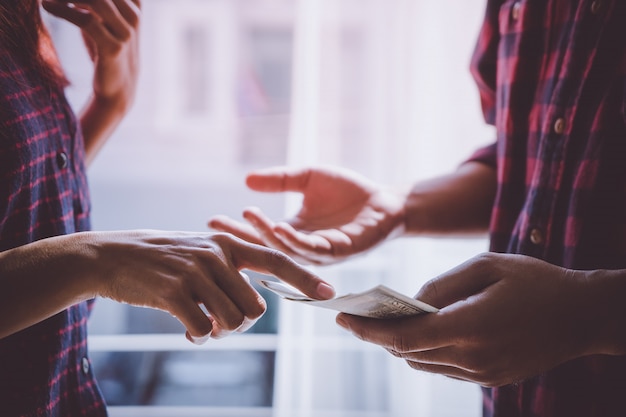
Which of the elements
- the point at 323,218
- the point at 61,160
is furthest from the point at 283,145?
the point at 61,160

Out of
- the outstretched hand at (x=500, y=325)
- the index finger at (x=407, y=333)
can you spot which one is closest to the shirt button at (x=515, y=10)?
the outstretched hand at (x=500, y=325)

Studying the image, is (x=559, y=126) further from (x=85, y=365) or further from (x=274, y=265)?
(x=85, y=365)

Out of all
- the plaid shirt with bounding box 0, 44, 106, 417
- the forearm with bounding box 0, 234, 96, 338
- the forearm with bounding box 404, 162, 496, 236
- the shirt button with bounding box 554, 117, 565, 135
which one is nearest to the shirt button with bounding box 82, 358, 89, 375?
the plaid shirt with bounding box 0, 44, 106, 417

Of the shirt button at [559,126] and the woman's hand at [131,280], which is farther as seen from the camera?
the shirt button at [559,126]

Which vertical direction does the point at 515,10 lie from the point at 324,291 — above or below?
above

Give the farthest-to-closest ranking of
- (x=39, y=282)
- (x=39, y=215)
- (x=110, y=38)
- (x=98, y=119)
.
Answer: (x=98, y=119) < (x=110, y=38) < (x=39, y=215) < (x=39, y=282)

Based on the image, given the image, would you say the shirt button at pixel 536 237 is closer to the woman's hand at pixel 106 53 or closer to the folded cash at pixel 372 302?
the folded cash at pixel 372 302

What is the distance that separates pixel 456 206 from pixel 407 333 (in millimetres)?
486

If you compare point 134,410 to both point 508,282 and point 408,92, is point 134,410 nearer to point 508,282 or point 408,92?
point 408,92

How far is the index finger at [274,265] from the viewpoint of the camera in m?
0.65

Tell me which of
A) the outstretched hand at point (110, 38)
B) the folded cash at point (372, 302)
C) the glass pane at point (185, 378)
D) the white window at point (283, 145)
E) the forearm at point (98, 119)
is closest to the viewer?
the folded cash at point (372, 302)

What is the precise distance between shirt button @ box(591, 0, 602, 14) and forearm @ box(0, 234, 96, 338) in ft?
2.56

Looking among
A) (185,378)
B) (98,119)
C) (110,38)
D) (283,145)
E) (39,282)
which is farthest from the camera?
(185,378)

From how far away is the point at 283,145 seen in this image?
184cm
